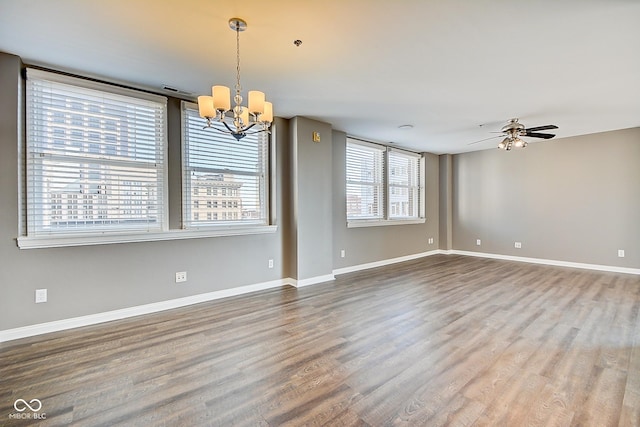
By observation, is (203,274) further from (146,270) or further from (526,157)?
(526,157)

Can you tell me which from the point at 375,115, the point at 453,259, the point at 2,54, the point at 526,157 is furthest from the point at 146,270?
the point at 526,157

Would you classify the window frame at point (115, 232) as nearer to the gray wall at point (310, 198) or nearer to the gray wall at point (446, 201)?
the gray wall at point (310, 198)

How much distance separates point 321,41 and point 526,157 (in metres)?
5.83

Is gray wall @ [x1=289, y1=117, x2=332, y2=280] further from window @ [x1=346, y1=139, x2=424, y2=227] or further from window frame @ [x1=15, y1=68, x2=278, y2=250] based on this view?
window @ [x1=346, y1=139, x2=424, y2=227]

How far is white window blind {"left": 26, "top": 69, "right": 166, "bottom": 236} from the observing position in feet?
9.43

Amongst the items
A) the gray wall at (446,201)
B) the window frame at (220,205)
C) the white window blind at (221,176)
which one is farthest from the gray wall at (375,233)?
the white window blind at (221,176)

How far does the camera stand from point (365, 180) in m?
6.02

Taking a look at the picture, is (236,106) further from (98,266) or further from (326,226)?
(326,226)

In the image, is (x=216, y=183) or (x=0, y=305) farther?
(x=216, y=183)

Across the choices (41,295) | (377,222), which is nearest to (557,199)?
(377,222)

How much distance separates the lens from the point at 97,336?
2.80 meters

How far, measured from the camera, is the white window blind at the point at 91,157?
→ 9.43 ft

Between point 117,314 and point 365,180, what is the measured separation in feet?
14.8
